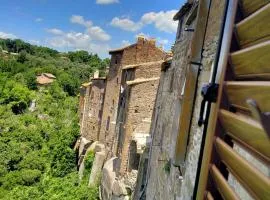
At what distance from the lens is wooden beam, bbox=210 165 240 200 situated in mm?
1639

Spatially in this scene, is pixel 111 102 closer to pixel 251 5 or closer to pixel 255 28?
pixel 251 5

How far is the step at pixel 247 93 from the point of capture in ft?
4.40

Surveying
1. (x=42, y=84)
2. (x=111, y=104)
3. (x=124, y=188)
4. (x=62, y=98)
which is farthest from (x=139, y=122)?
(x=42, y=84)

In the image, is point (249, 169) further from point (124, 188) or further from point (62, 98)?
point (62, 98)

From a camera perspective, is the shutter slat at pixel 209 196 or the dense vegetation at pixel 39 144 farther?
the dense vegetation at pixel 39 144

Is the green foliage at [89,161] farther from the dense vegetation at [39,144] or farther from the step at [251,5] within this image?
the step at [251,5]

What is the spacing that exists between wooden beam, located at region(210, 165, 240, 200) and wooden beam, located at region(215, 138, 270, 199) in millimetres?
74

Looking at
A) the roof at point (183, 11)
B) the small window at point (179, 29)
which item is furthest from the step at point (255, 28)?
the small window at point (179, 29)

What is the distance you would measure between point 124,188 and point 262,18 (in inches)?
614

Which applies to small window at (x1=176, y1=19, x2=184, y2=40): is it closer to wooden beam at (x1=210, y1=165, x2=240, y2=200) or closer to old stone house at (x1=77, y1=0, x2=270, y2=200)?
old stone house at (x1=77, y1=0, x2=270, y2=200)

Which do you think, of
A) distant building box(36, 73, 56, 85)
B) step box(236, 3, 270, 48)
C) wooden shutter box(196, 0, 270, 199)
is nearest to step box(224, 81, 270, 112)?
wooden shutter box(196, 0, 270, 199)

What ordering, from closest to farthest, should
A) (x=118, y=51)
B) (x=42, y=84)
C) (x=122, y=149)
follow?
(x=122, y=149), (x=118, y=51), (x=42, y=84)

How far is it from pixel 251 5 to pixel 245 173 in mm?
770

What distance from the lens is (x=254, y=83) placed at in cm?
148
